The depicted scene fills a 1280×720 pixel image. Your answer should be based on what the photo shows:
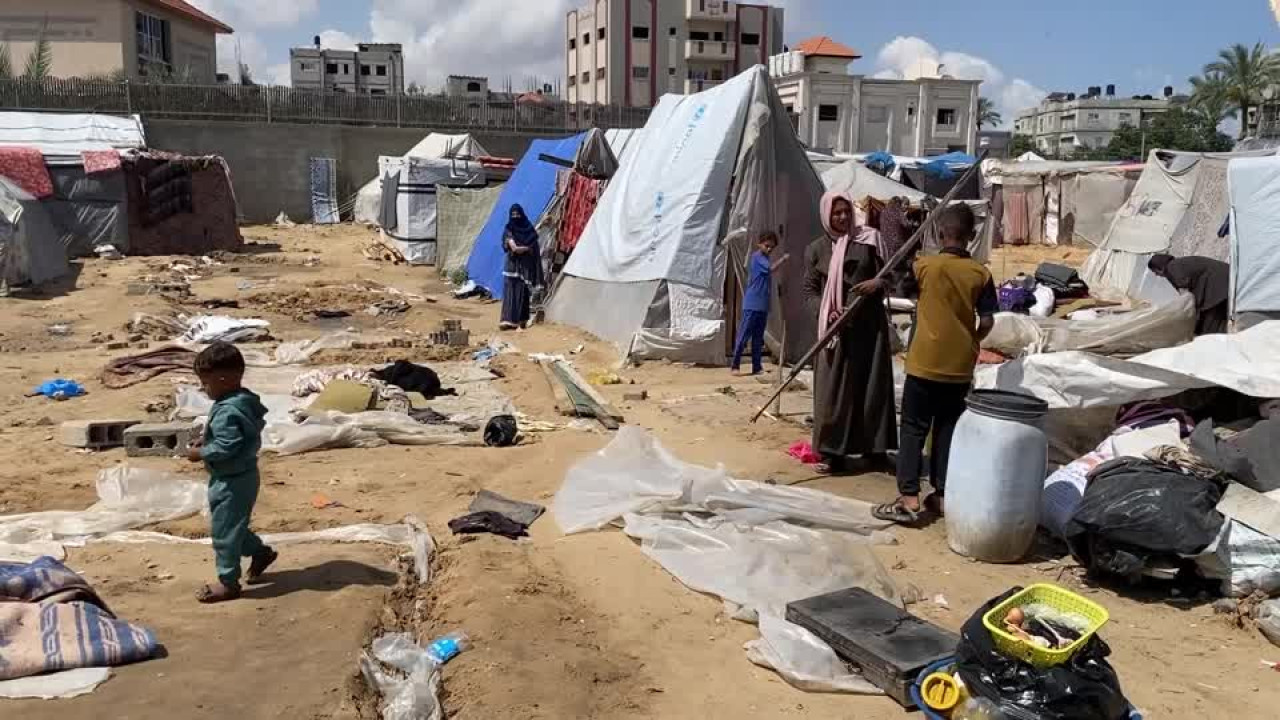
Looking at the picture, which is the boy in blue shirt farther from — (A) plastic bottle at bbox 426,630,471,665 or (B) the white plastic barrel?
(A) plastic bottle at bbox 426,630,471,665

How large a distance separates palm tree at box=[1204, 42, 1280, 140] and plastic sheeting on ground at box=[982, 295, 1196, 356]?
141ft

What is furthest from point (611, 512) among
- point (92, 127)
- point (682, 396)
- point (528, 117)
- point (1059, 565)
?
point (528, 117)

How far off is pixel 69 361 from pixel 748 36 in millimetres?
60515

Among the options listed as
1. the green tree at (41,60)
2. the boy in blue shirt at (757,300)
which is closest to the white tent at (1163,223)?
the boy in blue shirt at (757,300)

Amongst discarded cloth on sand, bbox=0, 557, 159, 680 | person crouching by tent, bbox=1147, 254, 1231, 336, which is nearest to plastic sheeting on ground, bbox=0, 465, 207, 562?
discarded cloth on sand, bbox=0, 557, 159, 680

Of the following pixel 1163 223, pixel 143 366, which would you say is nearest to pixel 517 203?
pixel 143 366

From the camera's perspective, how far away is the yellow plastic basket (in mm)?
2699

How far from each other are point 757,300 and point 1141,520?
4.78 metres

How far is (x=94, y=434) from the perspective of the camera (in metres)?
6.15

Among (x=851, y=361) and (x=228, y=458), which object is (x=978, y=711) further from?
(x=851, y=361)

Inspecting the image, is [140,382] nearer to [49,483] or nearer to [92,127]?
[49,483]

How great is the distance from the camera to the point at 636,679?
333cm

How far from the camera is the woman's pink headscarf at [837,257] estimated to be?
221 inches

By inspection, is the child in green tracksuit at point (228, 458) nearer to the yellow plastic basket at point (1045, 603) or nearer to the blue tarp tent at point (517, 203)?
the yellow plastic basket at point (1045, 603)
